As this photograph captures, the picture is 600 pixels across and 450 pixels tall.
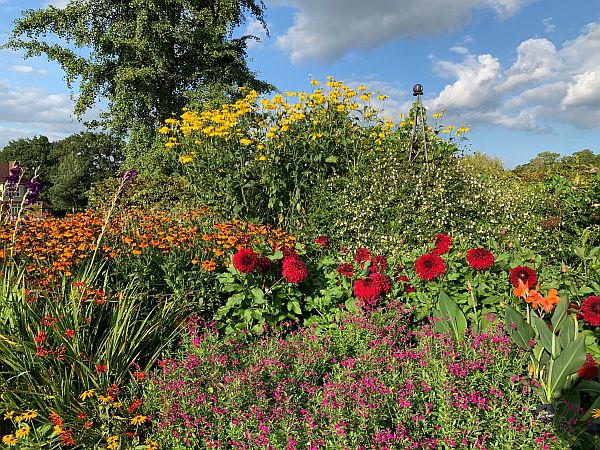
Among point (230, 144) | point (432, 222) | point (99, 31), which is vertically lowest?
point (432, 222)

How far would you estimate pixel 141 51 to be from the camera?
14875 mm

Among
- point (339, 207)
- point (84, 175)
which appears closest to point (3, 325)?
point (339, 207)

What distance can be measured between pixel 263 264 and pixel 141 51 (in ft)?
44.0

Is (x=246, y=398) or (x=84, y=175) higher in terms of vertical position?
(x=84, y=175)

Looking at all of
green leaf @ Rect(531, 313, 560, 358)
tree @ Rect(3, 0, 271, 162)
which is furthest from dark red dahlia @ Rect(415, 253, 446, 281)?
tree @ Rect(3, 0, 271, 162)

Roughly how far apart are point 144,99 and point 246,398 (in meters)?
14.1

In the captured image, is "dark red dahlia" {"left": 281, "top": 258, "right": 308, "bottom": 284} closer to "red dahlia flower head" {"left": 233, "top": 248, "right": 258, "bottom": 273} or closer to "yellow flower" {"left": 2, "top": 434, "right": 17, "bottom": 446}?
"red dahlia flower head" {"left": 233, "top": 248, "right": 258, "bottom": 273}

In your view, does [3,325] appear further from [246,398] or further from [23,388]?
[246,398]

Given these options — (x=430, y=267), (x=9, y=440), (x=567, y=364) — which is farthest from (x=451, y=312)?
(x=9, y=440)

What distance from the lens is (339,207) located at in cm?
598

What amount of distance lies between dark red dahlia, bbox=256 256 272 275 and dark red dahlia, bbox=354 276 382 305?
2.16 feet

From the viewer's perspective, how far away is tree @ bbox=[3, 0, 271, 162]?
14.8 metres

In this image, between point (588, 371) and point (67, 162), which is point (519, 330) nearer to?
point (588, 371)

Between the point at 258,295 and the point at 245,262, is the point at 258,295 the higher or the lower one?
the lower one
